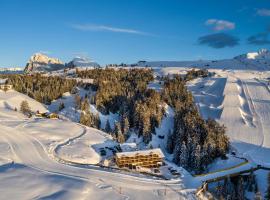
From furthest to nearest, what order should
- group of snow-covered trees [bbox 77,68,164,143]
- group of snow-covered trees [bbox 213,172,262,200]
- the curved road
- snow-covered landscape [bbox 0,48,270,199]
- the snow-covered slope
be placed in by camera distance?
the snow-covered slope < group of snow-covered trees [bbox 77,68,164,143] < group of snow-covered trees [bbox 213,172,262,200] < the curved road < snow-covered landscape [bbox 0,48,270,199]

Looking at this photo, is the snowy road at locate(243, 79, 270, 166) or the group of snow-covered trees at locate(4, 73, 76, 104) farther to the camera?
the group of snow-covered trees at locate(4, 73, 76, 104)

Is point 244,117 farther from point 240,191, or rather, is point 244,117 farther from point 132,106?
point 240,191

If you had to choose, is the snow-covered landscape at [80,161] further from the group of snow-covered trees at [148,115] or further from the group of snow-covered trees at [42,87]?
the group of snow-covered trees at [42,87]

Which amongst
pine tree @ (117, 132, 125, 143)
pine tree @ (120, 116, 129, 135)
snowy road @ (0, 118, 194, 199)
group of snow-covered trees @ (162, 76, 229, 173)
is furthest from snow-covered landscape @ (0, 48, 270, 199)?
pine tree @ (117, 132, 125, 143)

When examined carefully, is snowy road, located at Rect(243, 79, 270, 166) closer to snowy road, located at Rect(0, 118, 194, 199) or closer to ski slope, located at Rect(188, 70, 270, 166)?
ski slope, located at Rect(188, 70, 270, 166)

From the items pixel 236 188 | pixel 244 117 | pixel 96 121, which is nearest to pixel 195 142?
pixel 236 188

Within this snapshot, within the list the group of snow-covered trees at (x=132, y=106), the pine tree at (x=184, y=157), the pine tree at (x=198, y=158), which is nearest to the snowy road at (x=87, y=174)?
the pine tree at (x=198, y=158)

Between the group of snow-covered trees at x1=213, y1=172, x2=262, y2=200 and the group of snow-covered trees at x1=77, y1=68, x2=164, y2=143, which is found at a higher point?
the group of snow-covered trees at x1=77, y1=68, x2=164, y2=143

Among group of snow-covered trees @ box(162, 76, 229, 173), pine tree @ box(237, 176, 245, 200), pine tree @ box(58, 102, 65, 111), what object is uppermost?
pine tree @ box(58, 102, 65, 111)

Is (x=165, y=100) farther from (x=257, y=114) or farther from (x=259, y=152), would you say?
(x=259, y=152)
